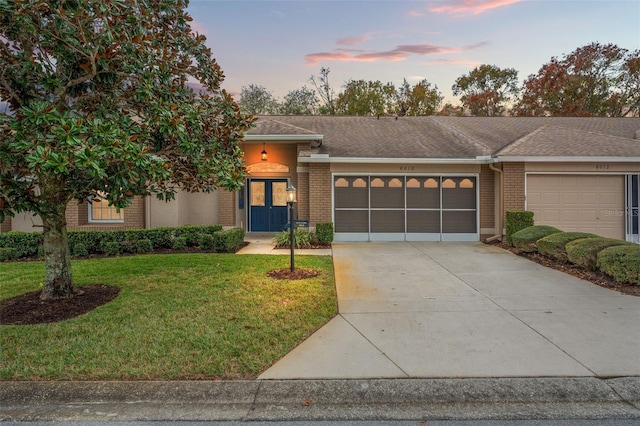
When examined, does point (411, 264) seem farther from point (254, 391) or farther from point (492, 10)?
point (492, 10)

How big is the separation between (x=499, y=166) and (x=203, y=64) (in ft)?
31.7

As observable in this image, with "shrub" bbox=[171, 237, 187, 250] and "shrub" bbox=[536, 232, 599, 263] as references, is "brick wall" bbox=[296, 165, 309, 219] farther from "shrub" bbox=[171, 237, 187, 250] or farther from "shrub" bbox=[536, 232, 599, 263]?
"shrub" bbox=[536, 232, 599, 263]

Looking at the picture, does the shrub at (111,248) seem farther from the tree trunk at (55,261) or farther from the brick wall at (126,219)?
the tree trunk at (55,261)

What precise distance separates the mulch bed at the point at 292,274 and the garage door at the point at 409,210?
15.5 ft

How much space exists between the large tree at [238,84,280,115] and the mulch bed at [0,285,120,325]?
28838 mm

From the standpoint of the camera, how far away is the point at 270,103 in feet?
109

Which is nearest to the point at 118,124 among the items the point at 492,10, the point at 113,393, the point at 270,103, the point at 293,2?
the point at 113,393

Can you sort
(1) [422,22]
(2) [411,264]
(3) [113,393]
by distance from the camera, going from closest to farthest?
(3) [113,393]
(2) [411,264]
(1) [422,22]

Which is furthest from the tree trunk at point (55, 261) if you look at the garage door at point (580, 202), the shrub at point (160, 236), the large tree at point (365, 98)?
the large tree at point (365, 98)

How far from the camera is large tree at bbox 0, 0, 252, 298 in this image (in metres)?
4.13

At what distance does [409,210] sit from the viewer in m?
12.5

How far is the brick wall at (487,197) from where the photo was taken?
40.3 feet

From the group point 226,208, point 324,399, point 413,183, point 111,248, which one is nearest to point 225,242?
point 226,208

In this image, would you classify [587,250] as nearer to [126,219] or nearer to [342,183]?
[342,183]
